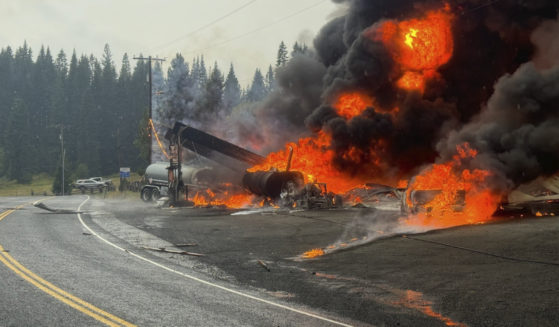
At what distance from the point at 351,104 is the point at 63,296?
28115 mm

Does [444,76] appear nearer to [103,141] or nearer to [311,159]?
[311,159]

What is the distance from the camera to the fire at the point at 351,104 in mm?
35531

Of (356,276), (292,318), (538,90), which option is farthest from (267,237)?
(538,90)

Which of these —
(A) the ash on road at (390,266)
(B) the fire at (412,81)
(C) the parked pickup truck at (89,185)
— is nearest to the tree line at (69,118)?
(C) the parked pickup truck at (89,185)

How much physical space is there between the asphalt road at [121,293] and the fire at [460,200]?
11.3 m

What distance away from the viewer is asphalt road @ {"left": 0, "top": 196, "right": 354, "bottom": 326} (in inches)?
347

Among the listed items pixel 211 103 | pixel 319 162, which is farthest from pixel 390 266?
pixel 211 103

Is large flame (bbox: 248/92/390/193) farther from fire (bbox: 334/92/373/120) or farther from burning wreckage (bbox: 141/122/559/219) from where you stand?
burning wreckage (bbox: 141/122/559/219)

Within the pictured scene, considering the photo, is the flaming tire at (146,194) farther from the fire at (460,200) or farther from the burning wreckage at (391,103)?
the fire at (460,200)

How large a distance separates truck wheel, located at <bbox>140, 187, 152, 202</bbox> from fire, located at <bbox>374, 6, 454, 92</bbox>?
2244 cm

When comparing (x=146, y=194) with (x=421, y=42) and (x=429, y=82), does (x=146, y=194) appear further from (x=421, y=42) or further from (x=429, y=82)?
(x=421, y=42)

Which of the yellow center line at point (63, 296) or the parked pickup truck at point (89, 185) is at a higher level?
the parked pickup truck at point (89, 185)

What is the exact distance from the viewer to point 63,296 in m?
10.3

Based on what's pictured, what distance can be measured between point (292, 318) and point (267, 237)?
35.5 ft
